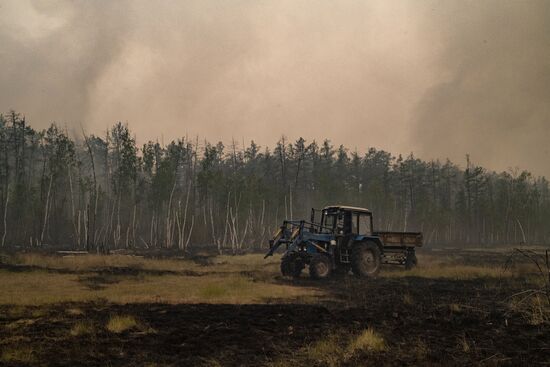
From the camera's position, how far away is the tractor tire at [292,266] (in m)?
17.8

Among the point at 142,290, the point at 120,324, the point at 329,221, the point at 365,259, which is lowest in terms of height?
A: the point at 142,290

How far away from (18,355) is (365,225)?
1437cm

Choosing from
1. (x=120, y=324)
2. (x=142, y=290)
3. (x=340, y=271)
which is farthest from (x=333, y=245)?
(x=120, y=324)

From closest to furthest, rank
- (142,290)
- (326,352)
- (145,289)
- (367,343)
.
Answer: (326,352), (367,343), (142,290), (145,289)

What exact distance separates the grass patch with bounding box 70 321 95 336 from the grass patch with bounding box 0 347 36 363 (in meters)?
1.20

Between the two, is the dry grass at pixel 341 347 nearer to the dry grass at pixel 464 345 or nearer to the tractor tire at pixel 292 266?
the dry grass at pixel 464 345

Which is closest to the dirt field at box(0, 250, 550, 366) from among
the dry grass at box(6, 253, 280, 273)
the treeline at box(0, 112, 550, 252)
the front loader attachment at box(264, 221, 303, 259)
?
the front loader attachment at box(264, 221, 303, 259)

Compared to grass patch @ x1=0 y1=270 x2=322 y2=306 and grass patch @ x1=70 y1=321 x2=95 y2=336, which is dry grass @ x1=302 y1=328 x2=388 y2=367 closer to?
grass patch @ x1=70 y1=321 x2=95 y2=336

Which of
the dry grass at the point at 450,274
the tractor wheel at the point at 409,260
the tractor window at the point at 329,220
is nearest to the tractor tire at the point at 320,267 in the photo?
the tractor window at the point at 329,220

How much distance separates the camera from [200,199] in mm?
46031

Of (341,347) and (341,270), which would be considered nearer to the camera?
(341,347)

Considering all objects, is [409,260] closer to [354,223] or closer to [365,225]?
[365,225]

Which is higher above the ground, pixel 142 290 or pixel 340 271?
pixel 340 271

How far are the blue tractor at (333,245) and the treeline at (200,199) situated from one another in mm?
20115
